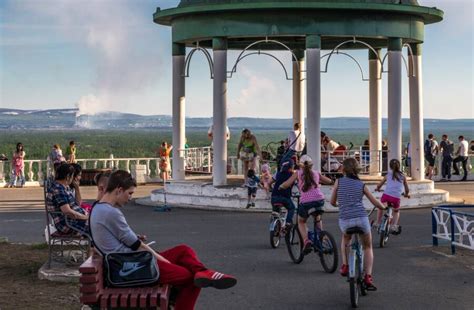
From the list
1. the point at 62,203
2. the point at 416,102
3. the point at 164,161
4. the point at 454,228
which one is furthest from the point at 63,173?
the point at 164,161

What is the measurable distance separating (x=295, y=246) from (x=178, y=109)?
1309 centimetres

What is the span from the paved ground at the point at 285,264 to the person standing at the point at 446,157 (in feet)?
40.3

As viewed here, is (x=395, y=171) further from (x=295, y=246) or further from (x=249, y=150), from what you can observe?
(x=249, y=150)

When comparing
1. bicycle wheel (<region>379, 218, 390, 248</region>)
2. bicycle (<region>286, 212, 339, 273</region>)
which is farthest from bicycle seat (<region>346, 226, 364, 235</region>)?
bicycle wheel (<region>379, 218, 390, 248</region>)

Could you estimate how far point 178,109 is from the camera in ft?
91.2

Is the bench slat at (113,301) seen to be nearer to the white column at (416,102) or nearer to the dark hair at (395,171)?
the dark hair at (395,171)

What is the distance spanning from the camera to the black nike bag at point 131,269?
9.06m

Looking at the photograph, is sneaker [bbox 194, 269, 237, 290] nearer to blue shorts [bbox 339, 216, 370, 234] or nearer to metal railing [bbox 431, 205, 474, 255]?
blue shorts [bbox 339, 216, 370, 234]

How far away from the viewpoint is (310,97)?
82.9ft

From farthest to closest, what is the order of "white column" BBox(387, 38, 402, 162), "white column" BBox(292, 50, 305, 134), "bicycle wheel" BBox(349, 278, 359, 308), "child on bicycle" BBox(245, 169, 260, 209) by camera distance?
"white column" BBox(292, 50, 305, 134), "white column" BBox(387, 38, 402, 162), "child on bicycle" BBox(245, 169, 260, 209), "bicycle wheel" BBox(349, 278, 359, 308)

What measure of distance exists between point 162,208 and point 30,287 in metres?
12.0

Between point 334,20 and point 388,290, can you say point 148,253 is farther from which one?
point 334,20

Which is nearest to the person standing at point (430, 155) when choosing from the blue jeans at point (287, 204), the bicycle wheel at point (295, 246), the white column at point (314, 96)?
the white column at point (314, 96)

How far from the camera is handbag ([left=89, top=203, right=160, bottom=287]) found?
9.06 metres
